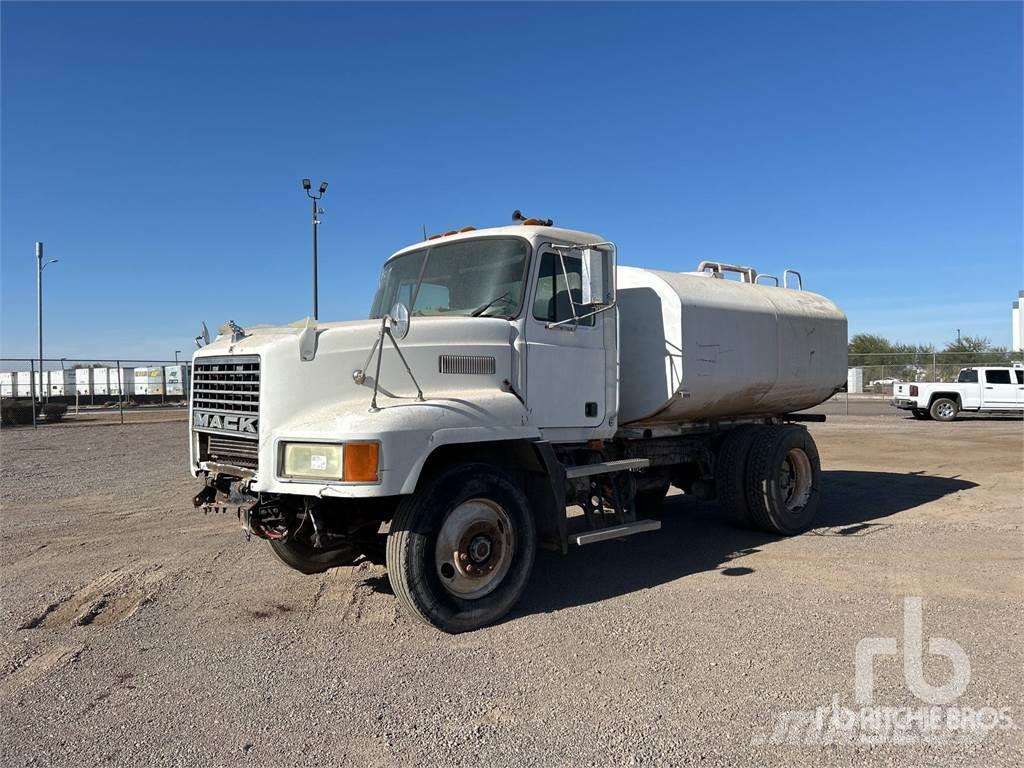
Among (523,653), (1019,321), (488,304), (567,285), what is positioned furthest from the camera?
(1019,321)

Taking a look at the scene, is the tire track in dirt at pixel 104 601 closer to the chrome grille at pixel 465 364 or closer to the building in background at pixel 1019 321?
the chrome grille at pixel 465 364

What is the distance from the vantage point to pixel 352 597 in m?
5.71

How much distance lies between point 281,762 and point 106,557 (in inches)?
176

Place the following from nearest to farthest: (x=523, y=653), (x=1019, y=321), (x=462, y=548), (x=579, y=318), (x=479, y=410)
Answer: (x=523, y=653)
(x=462, y=548)
(x=479, y=410)
(x=579, y=318)
(x=1019, y=321)

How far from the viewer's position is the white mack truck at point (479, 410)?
15.6 feet

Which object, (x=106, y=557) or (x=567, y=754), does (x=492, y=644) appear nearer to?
(x=567, y=754)

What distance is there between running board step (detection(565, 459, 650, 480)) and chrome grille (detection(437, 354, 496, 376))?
1.05 m

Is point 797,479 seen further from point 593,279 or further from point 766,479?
point 593,279

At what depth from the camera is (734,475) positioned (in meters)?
7.84

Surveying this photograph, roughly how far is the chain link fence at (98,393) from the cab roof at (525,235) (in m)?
20.0

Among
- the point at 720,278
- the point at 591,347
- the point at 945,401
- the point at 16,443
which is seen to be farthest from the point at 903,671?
the point at 945,401

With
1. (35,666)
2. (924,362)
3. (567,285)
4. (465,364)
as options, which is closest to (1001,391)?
(924,362)

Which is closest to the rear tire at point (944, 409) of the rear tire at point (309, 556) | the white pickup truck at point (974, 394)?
the white pickup truck at point (974, 394)

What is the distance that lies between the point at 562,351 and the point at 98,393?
35.4m
